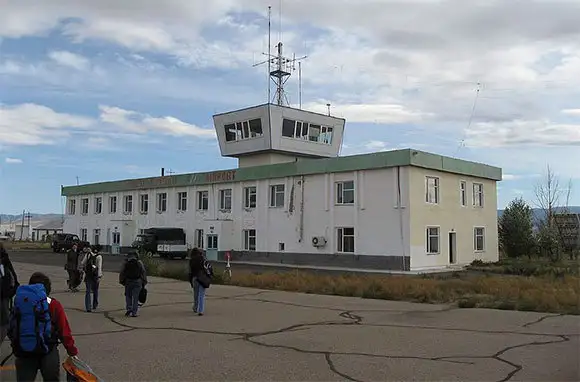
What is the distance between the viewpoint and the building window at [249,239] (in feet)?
135

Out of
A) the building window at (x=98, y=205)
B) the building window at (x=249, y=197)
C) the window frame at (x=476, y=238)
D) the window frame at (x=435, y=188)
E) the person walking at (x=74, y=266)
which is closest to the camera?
the person walking at (x=74, y=266)

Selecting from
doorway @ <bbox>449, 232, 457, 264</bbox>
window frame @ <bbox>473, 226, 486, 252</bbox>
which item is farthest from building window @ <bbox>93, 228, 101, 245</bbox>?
window frame @ <bbox>473, 226, 486, 252</bbox>

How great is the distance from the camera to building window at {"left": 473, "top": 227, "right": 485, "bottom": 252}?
38.1m

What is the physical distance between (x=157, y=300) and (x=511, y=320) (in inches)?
366

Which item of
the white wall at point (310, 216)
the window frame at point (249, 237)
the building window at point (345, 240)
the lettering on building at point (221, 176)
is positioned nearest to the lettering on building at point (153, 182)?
the white wall at point (310, 216)

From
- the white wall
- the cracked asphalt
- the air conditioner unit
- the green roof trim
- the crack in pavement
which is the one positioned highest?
the green roof trim

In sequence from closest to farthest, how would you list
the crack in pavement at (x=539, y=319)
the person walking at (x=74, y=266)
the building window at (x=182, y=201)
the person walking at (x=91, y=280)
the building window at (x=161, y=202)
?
the crack in pavement at (x=539, y=319) < the person walking at (x=91, y=280) < the person walking at (x=74, y=266) < the building window at (x=182, y=201) < the building window at (x=161, y=202)

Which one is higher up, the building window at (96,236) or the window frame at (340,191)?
→ the window frame at (340,191)

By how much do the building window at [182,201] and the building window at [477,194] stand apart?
74.0 ft

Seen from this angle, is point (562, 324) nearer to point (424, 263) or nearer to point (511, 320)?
point (511, 320)

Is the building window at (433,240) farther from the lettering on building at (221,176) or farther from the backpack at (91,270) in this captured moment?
the backpack at (91,270)

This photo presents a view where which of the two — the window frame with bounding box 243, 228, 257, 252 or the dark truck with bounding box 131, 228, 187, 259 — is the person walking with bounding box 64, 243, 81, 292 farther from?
the dark truck with bounding box 131, 228, 187, 259

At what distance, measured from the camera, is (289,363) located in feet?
26.5

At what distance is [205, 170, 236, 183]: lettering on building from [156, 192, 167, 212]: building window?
20.5 feet
